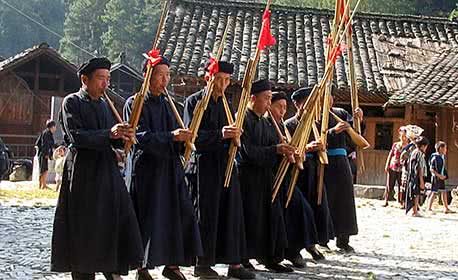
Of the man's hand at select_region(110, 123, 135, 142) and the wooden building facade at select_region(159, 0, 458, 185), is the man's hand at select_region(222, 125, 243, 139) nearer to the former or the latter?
the man's hand at select_region(110, 123, 135, 142)

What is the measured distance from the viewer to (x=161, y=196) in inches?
202

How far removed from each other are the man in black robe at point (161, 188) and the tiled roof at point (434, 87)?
439 inches

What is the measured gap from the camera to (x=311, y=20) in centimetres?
2036

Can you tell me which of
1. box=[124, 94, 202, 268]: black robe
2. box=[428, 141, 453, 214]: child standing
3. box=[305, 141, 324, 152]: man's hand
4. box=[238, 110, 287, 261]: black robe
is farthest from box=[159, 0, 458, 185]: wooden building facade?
box=[124, 94, 202, 268]: black robe

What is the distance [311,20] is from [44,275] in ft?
52.1

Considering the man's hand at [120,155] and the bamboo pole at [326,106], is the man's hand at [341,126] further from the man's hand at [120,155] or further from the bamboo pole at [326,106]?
the man's hand at [120,155]

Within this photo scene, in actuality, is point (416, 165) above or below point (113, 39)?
below

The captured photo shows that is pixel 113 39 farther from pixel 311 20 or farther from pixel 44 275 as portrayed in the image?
pixel 44 275

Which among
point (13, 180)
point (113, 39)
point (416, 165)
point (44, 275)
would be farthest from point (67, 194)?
point (113, 39)

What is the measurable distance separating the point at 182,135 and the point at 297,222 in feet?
6.10

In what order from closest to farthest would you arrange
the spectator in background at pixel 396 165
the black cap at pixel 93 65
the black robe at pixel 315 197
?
the black cap at pixel 93 65, the black robe at pixel 315 197, the spectator in background at pixel 396 165

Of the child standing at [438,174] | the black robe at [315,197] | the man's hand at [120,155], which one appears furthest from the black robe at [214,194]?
the child standing at [438,174]

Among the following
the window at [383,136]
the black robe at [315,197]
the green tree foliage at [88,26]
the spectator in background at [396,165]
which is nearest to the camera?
the black robe at [315,197]

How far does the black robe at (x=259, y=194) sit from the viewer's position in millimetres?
5844
